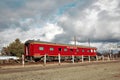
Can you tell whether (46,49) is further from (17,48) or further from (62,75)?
(17,48)

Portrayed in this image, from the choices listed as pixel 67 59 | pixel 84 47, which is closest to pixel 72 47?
pixel 67 59

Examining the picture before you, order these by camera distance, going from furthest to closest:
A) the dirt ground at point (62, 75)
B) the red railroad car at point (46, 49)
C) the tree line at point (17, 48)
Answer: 1. the tree line at point (17, 48)
2. the red railroad car at point (46, 49)
3. the dirt ground at point (62, 75)

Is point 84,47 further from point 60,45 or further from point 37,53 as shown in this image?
point 37,53

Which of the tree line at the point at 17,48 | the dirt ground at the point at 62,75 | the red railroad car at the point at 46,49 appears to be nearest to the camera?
the dirt ground at the point at 62,75

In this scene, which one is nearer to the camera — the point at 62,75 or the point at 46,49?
the point at 62,75

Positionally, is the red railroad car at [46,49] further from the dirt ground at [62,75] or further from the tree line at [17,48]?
the tree line at [17,48]

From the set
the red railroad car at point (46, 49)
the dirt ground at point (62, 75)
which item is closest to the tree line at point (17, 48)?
the red railroad car at point (46, 49)

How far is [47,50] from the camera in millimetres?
40594

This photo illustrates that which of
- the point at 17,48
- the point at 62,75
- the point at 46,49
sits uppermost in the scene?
the point at 17,48

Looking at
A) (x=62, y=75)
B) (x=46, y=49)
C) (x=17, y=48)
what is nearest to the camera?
(x=62, y=75)

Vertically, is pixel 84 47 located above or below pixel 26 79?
above

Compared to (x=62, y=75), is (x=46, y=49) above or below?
above

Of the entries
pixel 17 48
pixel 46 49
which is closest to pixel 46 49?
pixel 46 49

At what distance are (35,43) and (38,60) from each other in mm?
3503
